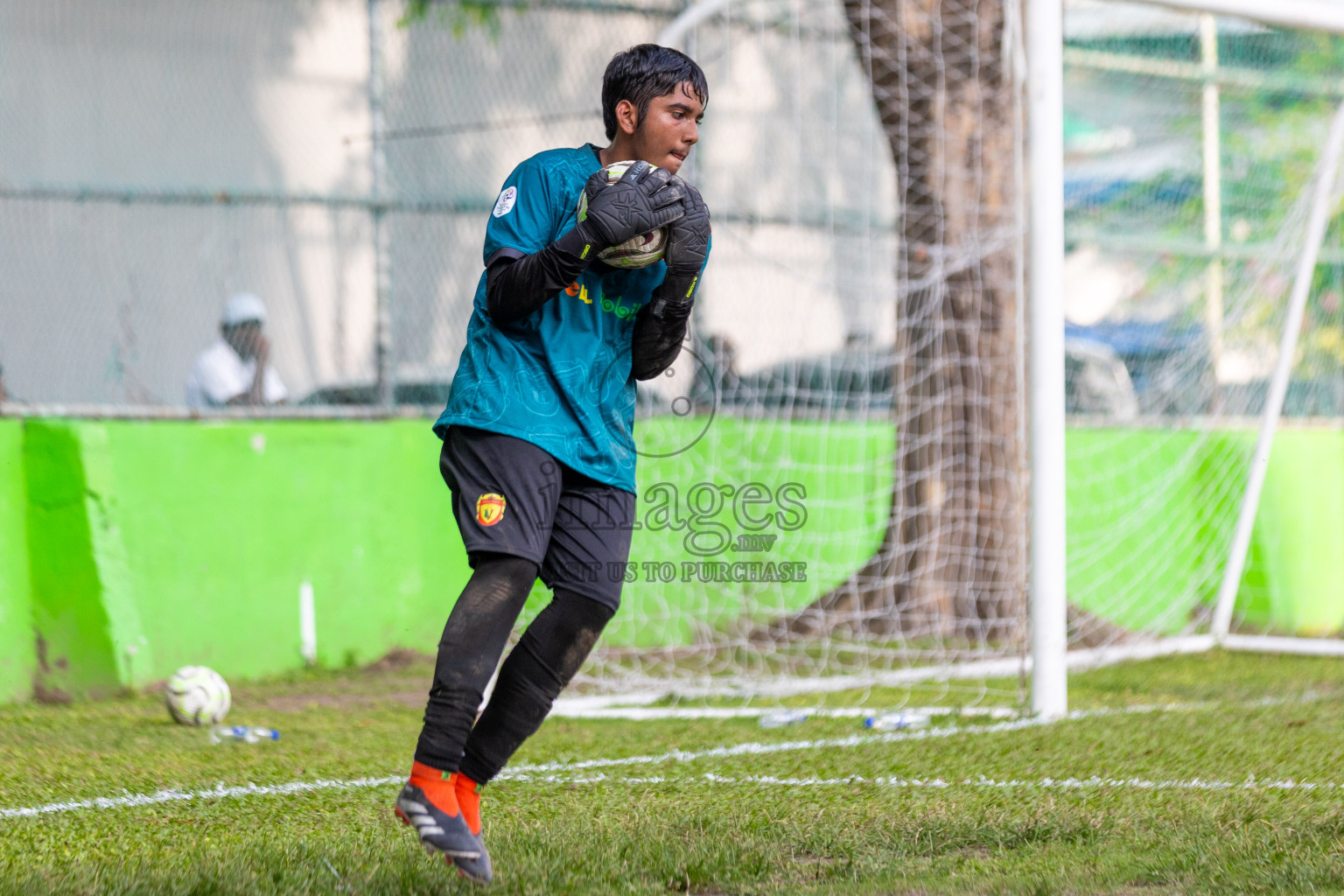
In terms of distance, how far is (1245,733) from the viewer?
4.71 meters

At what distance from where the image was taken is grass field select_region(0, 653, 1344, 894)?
2775 mm

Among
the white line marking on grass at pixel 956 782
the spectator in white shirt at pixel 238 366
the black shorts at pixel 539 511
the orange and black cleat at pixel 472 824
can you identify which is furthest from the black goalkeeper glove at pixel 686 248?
the spectator in white shirt at pixel 238 366

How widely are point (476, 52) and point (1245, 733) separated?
5349 millimetres

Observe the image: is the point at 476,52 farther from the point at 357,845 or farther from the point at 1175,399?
the point at 357,845

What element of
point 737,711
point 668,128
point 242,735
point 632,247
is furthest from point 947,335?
point 632,247

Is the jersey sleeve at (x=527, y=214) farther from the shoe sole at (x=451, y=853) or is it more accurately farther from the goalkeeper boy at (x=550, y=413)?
the shoe sole at (x=451, y=853)

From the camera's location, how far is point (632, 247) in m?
2.95

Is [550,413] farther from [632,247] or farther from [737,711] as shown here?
[737,711]

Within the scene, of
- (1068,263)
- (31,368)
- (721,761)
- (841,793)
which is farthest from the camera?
(1068,263)

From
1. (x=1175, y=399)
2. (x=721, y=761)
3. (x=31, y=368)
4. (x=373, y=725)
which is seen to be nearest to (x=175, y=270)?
(x=31, y=368)

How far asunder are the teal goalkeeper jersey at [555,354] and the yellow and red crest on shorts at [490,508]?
138mm

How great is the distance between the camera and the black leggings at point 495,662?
9.21 ft

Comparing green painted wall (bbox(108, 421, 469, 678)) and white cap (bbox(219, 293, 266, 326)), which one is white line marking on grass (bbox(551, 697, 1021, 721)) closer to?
green painted wall (bbox(108, 421, 469, 678))

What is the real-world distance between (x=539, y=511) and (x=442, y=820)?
2.12ft
